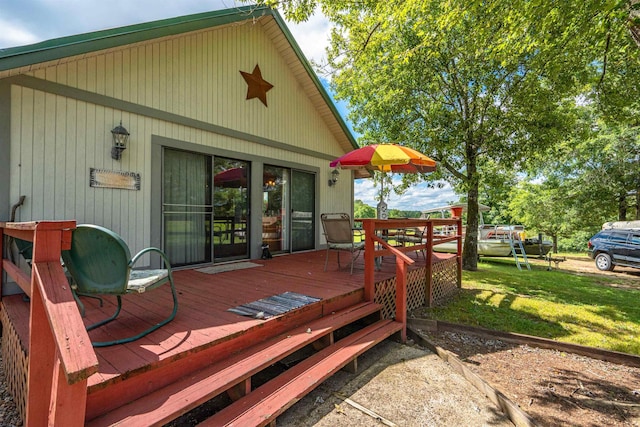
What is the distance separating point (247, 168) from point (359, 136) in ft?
15.7

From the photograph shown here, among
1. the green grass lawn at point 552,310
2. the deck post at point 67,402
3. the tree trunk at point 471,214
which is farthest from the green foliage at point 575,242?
the deck post at point 67,402

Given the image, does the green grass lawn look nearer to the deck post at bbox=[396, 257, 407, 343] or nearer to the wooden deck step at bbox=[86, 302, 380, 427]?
the deck post at bbox=[396, 257, 407, 343]

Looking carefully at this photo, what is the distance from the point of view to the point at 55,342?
122 cm

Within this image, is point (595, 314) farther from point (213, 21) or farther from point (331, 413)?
point (213, 21)

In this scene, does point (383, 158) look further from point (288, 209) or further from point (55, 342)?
point (55, 342)

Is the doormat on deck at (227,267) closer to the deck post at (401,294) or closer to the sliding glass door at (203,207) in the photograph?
the sliding glass door at (203,207)

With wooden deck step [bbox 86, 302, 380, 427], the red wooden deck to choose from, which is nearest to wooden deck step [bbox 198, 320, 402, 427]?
wooden deck step [bbox 86, 302, 380, 427]

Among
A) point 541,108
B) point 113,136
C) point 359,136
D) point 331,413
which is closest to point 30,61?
point 113,136

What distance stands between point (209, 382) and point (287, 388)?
1.87 ft

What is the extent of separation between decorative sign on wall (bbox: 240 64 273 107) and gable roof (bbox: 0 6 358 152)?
0.94 metres

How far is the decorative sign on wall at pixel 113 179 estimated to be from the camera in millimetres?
3992

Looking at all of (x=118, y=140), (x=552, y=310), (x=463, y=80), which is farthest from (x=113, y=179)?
(x=463, y=80)

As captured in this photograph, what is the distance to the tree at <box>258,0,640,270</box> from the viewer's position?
5.21 meters

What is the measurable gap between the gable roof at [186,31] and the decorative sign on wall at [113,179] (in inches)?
52.1
